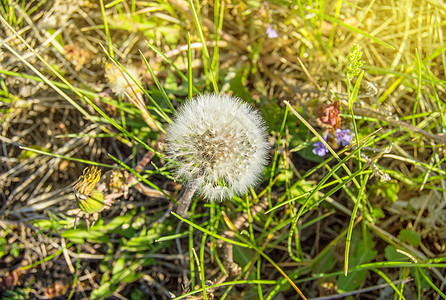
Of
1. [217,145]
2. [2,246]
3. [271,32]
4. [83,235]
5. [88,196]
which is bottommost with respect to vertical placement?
[2,246]

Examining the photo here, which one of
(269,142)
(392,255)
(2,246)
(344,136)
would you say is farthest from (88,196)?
(392,255)

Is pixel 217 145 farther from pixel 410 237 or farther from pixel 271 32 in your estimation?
pixel 410 237

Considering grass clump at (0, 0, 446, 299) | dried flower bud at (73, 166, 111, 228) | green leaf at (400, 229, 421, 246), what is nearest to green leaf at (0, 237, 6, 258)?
grass clump at (0, 0, 446, 299)

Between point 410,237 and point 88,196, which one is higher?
point 88,196

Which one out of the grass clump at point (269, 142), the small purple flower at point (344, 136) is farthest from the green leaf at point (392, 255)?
the small purple flower at point (344, 136)

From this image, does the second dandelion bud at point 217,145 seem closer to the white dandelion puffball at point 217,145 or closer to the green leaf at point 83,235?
the white dandelion puffball at point 217,145

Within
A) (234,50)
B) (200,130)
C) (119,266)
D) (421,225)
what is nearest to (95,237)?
(119,266)
